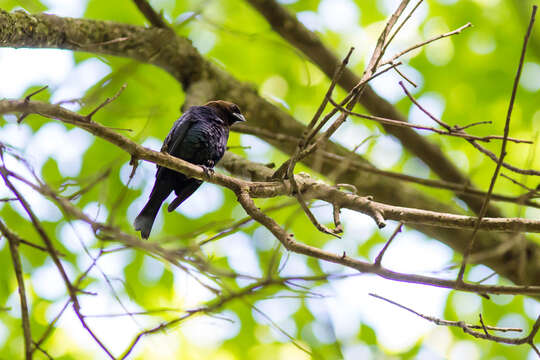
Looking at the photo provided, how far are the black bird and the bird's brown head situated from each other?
0.81ft

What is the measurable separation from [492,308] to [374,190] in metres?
2.11

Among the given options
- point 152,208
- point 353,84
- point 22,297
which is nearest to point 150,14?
point 152,208

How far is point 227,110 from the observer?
191 inches

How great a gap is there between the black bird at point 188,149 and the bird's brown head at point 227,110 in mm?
248

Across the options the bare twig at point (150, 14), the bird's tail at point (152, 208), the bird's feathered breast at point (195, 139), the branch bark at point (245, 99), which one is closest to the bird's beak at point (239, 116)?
the branch bark at point (245, 99)

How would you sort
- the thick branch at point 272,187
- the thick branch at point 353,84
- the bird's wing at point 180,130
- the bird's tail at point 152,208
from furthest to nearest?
the thick branch at point 353,84 → the bird's wing at point 180,130 → the bird's tail at point 152,208 → the thick branch at point 272,187

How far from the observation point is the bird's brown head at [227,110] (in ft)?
15.8

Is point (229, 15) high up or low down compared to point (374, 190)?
up

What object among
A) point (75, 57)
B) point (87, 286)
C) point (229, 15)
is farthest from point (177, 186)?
point (229, 15)

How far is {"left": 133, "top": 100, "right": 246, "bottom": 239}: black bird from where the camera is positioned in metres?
4.07

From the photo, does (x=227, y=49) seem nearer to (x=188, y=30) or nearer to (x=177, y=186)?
(x=188, y=30)

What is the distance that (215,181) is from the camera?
2.80 m

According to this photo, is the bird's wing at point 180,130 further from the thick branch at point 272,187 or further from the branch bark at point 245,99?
the thick branch at point 272,187

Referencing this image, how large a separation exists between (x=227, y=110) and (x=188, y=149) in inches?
28.3
